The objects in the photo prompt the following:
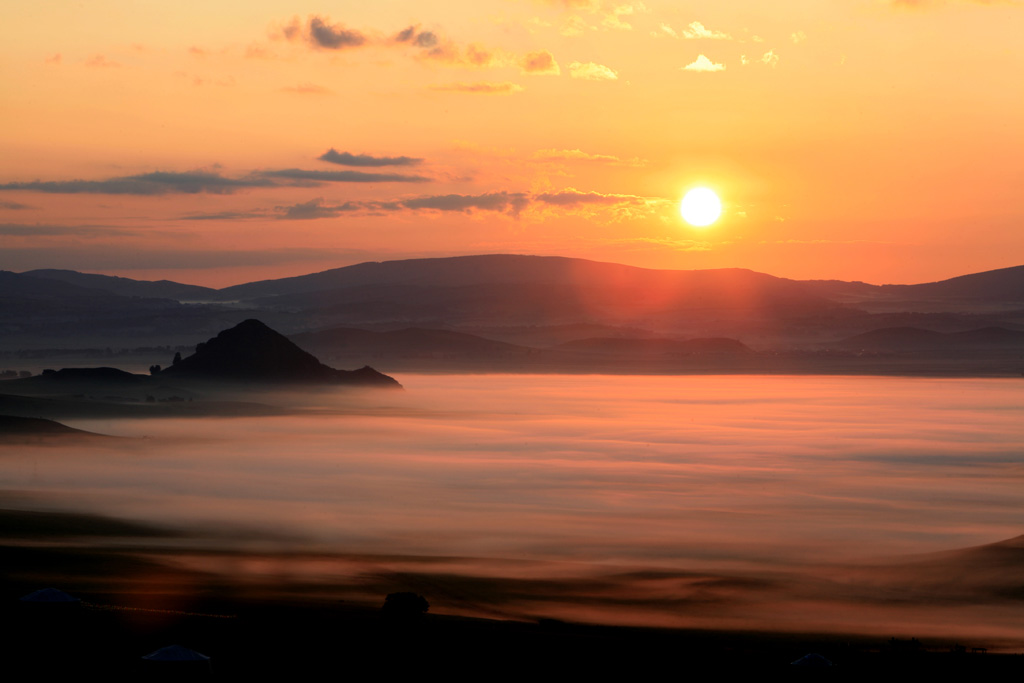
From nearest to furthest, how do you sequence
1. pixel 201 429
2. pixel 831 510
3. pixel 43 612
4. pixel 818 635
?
pixel 43 612 → pixel 818 635 → pixel 831 510 → pixel 201 429

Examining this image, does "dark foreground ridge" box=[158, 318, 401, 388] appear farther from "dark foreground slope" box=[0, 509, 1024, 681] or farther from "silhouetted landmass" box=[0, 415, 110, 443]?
"dark foreground slope" box=[0, 509, 1024, 681]

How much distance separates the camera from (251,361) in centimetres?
17088

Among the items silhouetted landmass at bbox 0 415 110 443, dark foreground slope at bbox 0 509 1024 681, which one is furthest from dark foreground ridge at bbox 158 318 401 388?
dark foreground slope at bbox 0 509 1024 681

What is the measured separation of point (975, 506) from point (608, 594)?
36.9 meters

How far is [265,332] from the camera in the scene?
176 meters

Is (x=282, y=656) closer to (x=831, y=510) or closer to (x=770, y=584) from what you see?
(x=770, y=584)

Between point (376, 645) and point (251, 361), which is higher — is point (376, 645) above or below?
below

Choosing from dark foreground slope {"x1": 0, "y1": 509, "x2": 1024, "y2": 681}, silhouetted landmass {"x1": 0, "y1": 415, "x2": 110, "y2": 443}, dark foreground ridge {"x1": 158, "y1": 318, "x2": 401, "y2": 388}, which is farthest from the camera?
dark foreground ridge {"x1": 158, "y1": 318, "x2": 401, "y2": 388}

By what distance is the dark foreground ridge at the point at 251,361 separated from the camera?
16875 centimetres

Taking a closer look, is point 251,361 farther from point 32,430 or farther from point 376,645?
point 376,645

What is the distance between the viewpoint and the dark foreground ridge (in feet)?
554

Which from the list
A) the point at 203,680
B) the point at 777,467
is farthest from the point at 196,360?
the point at 203,680

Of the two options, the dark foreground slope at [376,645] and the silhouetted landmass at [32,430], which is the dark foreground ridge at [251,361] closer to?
the silhouetted landmass at [32,430]

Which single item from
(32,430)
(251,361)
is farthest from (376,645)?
(251,361)
